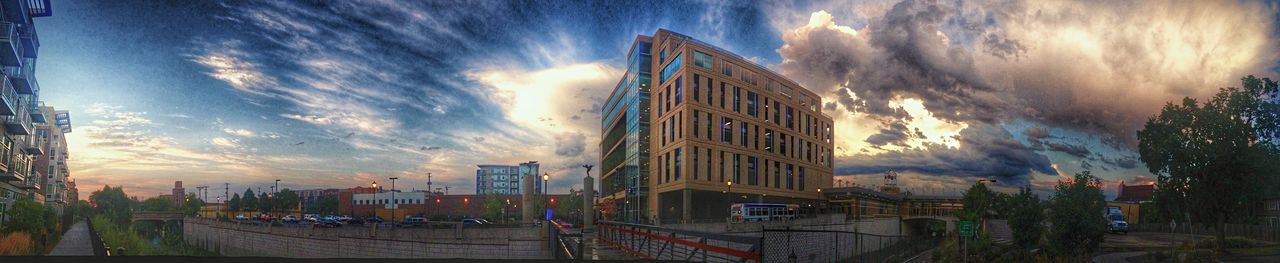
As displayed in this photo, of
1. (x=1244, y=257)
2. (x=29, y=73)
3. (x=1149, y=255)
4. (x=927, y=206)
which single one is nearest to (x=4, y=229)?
(x=29, y=73)

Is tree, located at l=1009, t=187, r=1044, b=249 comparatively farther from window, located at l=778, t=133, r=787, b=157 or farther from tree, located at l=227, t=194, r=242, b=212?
tree, located at l=227, t=194, r=242, b=212

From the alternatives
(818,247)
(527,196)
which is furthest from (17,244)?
(818,247)

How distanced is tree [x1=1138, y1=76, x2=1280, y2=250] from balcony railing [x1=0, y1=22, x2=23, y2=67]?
48.3 metres

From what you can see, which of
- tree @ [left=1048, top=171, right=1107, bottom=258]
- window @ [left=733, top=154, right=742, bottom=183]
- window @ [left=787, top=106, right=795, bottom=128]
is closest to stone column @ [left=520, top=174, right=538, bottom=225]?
tree @ [left=1048, top=171, right=1107, bottom=258]

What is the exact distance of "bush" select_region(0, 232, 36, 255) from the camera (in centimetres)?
2206

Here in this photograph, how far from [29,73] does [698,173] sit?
5110 centimetres

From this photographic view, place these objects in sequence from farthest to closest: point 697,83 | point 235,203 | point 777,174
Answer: point 235,203, point 777,174, point 697,83

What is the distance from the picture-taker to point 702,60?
68.1 meters

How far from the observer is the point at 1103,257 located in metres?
28.8

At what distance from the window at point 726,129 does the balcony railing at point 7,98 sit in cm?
5607

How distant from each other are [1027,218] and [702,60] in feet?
132

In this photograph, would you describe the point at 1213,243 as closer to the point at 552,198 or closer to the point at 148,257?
the point at 148,257

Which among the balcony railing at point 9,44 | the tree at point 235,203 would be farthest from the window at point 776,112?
the tree at point 235,203

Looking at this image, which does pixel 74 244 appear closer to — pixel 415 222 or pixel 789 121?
pixel 415 222
